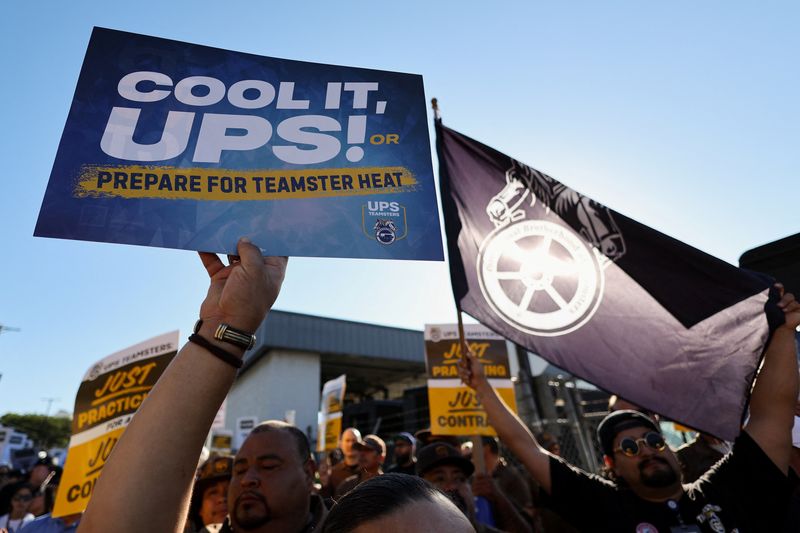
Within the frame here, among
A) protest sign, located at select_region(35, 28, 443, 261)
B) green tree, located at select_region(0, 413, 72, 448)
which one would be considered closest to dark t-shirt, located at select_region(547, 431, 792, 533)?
protest sign, located at select_region(35, 28, 443, 261)

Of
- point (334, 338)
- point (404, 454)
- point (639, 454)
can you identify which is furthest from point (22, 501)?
point (334, 338)

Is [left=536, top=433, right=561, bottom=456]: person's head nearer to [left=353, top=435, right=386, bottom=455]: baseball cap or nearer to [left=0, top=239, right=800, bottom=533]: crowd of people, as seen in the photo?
[left=0, top=239, right=800, bottom=533]: crowd of people

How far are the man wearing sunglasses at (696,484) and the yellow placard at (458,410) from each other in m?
2.44

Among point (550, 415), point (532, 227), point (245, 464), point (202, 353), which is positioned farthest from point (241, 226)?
point (550, 415)

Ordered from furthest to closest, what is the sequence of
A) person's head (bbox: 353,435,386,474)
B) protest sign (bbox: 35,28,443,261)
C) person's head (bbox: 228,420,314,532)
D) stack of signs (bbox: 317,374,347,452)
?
stack of signs (bbox: 317,374,347,452), person's head (bbox: 353,435,386,474), person's head (bbox: 228,420,314,532), protest sign (bbox: 35,28,443,261)

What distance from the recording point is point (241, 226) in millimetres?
1806

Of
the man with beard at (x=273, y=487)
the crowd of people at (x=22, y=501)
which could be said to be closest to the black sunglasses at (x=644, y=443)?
the man with beard at (x=273, y=487)

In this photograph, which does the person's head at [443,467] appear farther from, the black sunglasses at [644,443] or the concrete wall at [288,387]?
the concrete wall at [288,387]

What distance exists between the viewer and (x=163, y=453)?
3.49ft

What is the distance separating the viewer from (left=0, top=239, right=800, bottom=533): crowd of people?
1.07 m

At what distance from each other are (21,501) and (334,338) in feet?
70.6

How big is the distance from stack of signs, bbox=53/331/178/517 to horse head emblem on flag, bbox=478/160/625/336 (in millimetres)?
2754

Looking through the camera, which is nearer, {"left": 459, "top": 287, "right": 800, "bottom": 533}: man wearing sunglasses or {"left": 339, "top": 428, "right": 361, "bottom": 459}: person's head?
{"left": 459, "top": 287, "right": 800, "bottom": 533}: man wearing sunglasses

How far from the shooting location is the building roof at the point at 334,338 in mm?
26156
